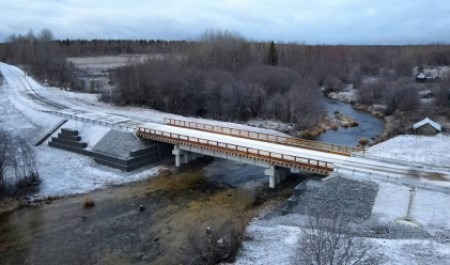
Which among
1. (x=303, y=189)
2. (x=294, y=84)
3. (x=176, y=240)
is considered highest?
(x=294, y=84)

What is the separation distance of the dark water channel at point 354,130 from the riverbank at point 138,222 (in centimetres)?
1887

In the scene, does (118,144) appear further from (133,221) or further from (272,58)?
(272,58)

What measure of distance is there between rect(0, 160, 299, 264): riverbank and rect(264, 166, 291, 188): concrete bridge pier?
71cm

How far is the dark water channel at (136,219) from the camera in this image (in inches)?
1067

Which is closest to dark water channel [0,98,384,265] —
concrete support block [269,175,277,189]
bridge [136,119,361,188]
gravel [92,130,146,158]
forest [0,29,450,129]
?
concrete support block [269,175,277,189]

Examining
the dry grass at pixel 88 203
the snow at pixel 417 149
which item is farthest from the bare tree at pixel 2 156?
the snow at pixel 417 149

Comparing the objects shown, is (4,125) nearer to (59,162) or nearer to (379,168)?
(59,162)

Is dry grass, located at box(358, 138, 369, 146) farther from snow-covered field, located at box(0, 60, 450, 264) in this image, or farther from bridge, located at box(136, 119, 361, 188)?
bridge, located at box(136, 119, 361, 188)

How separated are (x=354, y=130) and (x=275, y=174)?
2879 centimetres

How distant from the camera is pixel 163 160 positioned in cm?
4638

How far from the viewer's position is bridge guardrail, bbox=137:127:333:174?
112 feet

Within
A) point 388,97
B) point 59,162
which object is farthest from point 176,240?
point 388,97

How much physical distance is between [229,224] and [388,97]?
2087 inches

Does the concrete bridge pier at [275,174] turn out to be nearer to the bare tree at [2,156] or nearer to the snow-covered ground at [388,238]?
the snow-covered ground at [388,238]
